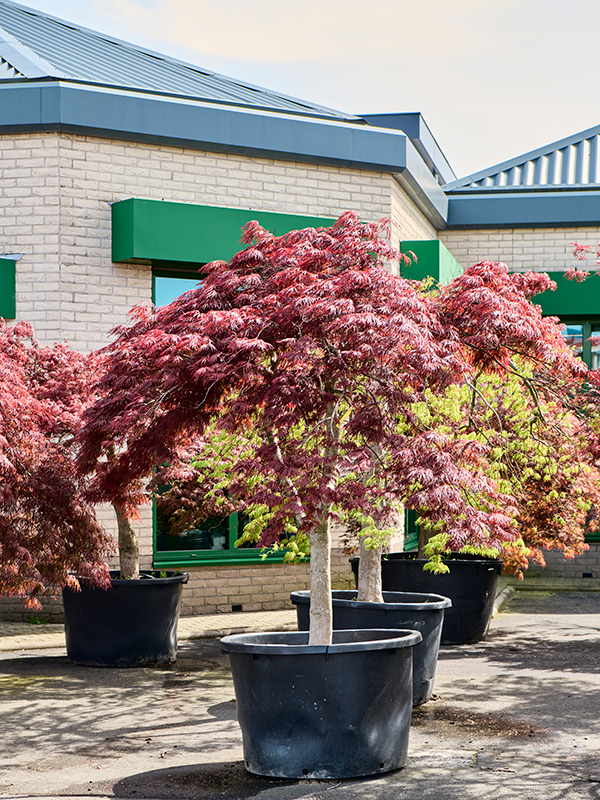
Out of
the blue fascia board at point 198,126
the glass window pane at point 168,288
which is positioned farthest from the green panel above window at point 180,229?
the blue fascia board at point 198,126

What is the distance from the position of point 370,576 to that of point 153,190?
642 cm

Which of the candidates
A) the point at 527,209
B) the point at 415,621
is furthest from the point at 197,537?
the point at 527,209

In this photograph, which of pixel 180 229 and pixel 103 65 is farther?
pixel 103 65

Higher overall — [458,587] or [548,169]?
[548,169]

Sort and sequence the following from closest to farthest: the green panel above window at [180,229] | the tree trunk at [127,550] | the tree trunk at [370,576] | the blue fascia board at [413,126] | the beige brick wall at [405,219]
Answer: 1. the tree trunk at [370,576]
2. the tree trunk at [127,550]
3. the green panel above window at [180,229]
4. the beige brick wall at [405,219]
5. the blue fascia board at [413,126]

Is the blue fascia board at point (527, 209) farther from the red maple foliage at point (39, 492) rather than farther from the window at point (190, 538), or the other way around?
the red maple foliage at point (39, 492)

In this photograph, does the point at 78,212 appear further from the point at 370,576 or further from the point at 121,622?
the point at 370,576

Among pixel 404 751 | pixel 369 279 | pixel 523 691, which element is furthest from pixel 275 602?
pixel 369 279

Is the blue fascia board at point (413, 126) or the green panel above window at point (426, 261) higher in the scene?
the blue fascia board at point (413, 126)

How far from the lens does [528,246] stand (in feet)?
54.0

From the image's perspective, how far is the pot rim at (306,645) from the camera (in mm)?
5582

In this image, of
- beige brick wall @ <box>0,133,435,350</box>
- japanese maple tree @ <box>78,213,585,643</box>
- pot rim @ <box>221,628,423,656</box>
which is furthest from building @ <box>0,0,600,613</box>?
pot rim @ <box>221,628,423,656</box>

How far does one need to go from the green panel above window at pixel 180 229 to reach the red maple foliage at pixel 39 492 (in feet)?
11.1

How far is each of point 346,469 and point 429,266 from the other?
7.87 m
